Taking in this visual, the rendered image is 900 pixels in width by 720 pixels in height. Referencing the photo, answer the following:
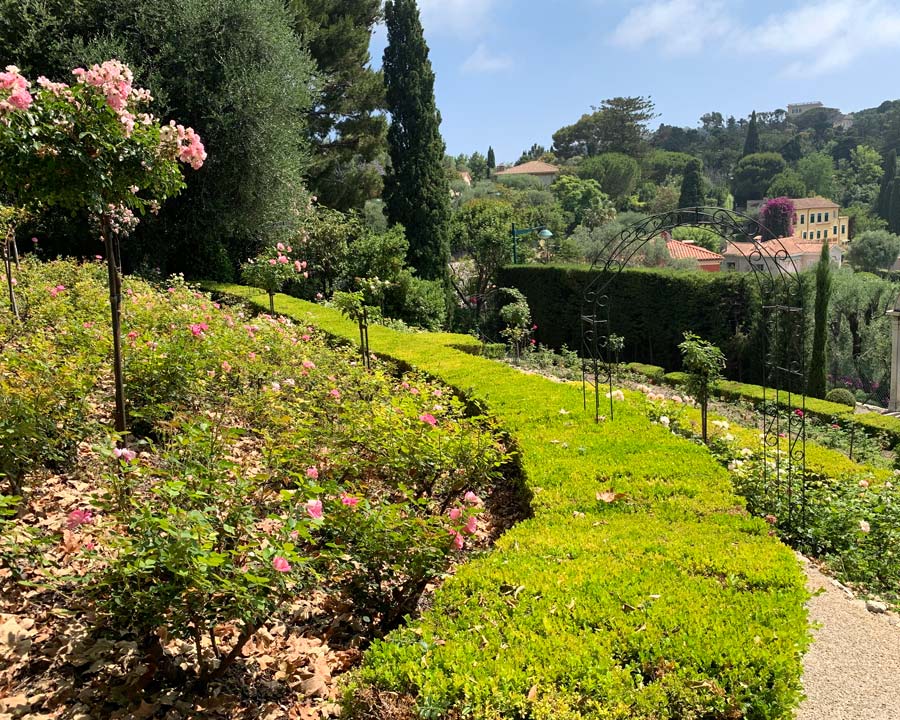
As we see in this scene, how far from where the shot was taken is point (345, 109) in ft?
71.2

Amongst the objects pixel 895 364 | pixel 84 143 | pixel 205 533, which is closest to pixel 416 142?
pixel 895 364

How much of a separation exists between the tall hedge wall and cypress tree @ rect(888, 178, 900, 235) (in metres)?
48.3

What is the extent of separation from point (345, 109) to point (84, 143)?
19501 mm

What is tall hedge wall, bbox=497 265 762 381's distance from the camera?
16.0m

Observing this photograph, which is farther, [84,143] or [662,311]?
[662,311]

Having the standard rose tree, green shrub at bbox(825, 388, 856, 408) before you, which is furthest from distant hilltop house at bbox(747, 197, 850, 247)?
the standard rose tree

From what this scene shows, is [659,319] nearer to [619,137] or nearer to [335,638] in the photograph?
[335,638]

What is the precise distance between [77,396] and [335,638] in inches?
84.6

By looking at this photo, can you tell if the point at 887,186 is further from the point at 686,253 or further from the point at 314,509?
the point at 314,509

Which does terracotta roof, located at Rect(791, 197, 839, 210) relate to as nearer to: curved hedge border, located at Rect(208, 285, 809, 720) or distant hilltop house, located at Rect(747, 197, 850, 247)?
distant hilltop house, located at Rect(747, 197, 850, 247)

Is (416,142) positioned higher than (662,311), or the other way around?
(416,142)

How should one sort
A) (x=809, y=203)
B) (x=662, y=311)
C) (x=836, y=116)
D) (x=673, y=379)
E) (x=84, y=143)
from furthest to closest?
1. (x=836, y=116)
2. (x=809, y=203)
3. (x=662, y=311)
4. (x=673, y=379)
5. (x=84, y=143)

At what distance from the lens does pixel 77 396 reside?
12.6 ft

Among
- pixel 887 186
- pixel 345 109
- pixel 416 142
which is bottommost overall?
pixel 416 142
